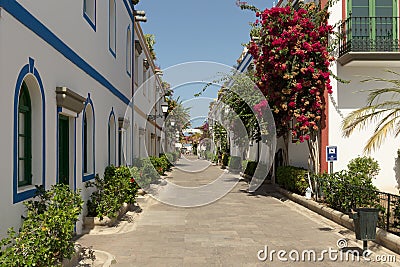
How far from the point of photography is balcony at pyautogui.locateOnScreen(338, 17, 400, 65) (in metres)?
16.0

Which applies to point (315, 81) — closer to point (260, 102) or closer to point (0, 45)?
point (260, 102)

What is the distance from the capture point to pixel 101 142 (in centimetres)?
1268

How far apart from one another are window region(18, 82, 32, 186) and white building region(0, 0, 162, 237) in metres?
0.01

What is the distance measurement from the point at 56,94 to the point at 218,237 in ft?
15.5

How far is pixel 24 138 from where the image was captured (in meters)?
6.99

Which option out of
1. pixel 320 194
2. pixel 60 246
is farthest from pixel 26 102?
pixel 320 194

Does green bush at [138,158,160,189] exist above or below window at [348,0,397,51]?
below

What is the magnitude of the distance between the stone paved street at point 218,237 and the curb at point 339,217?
0.17 m

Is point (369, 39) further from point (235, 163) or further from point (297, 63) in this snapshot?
point (235, 163)

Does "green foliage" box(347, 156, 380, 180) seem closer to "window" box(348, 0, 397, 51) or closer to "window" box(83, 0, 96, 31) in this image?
"window" box(348, 0, 397, 51)

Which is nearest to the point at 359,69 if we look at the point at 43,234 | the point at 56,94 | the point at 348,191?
the point at 348,191

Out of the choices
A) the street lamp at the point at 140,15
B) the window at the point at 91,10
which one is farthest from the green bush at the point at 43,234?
the street lamp at the point at 140,15

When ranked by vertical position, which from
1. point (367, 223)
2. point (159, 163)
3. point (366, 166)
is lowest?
point (367, 223)

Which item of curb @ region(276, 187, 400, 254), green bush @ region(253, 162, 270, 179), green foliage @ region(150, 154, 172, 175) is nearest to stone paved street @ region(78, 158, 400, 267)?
curb @ region(276, 187, 400, 254)
